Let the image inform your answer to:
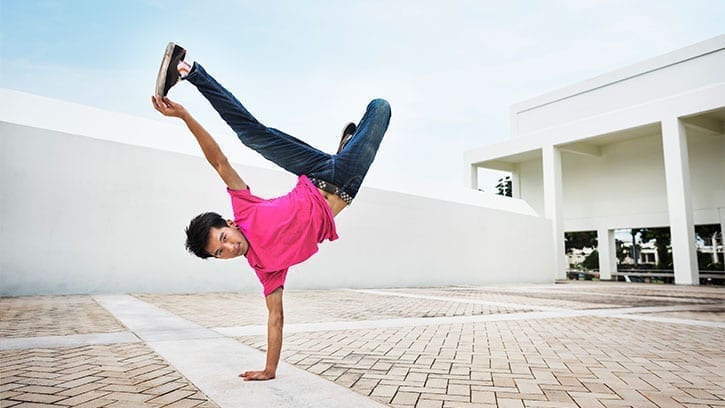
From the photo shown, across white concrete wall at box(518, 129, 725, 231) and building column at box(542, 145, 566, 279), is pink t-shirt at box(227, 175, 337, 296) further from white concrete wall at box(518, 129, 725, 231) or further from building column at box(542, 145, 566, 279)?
white concrete wall at box(518, 129, 725, 231)

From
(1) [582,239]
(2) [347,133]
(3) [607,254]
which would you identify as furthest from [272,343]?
(1) [582,239]

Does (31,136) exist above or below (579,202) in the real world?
below

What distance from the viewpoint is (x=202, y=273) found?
8.38 m

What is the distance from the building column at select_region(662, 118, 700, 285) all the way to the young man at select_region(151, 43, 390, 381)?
56.7 ft

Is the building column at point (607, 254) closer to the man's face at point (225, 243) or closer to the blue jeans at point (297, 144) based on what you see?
the blue jeans at point (297, 144)

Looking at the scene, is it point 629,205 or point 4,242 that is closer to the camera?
point 4,242

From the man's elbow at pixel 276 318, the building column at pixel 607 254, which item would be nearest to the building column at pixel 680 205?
the building column at pixel 607 254

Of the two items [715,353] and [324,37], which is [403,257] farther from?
[715,353]

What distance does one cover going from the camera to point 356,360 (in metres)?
2.76

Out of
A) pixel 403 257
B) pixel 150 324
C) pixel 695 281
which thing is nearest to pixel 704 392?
pixel 150 324

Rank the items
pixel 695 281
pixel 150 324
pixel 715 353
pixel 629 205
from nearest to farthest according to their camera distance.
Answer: pixel 715 353 → pixel 150 324 → pixel 695 281 → pixel 629 205

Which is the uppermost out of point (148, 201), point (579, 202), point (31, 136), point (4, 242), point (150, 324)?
point (579, 202)

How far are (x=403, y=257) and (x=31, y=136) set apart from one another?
8707mm

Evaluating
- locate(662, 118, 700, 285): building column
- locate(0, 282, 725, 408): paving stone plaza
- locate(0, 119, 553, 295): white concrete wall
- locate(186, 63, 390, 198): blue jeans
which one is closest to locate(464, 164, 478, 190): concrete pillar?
locate(662, 118, 700, 285): building column
